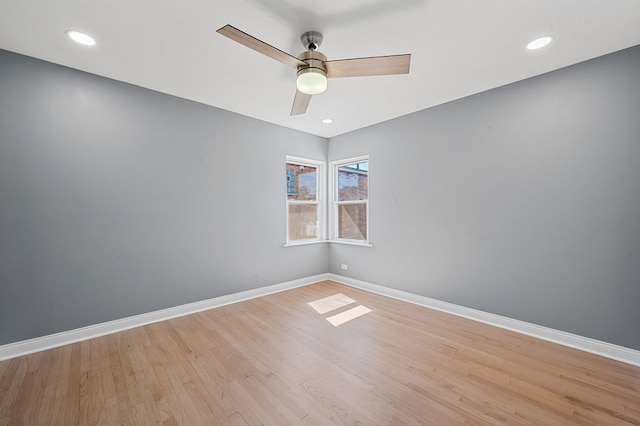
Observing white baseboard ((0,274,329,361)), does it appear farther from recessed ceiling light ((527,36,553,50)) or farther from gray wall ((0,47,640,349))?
recessed ceiling light ((527,36,553,50))

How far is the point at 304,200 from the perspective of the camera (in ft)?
15.1

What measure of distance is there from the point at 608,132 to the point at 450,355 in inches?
96.2

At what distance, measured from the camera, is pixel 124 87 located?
2824mm

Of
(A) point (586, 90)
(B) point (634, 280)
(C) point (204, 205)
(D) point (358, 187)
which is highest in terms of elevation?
(A) point (586, 90)

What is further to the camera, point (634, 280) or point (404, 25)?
point (634, 280)

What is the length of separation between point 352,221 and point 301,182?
3.77 ft

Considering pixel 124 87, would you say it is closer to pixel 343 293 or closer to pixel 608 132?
pixel 343 293

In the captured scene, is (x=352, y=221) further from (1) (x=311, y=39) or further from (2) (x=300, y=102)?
Answer: (1) (x=311, y=39)

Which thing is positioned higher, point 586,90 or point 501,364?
point 586,90

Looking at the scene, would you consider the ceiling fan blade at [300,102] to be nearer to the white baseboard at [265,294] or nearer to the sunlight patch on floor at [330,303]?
the sunlight patch on floor at [330,303]

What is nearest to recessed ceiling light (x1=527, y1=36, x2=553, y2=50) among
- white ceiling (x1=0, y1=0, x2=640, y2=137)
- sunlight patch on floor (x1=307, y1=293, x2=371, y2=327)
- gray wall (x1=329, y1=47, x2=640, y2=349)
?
white ceiling (x1=0, y1=0, x2=640, y2=137)

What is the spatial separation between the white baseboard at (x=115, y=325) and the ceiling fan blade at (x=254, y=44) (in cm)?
298

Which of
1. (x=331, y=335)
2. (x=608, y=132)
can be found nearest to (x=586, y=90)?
(x=608, y=132)

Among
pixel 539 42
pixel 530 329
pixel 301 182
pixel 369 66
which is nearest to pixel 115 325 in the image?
pixel 301 182
